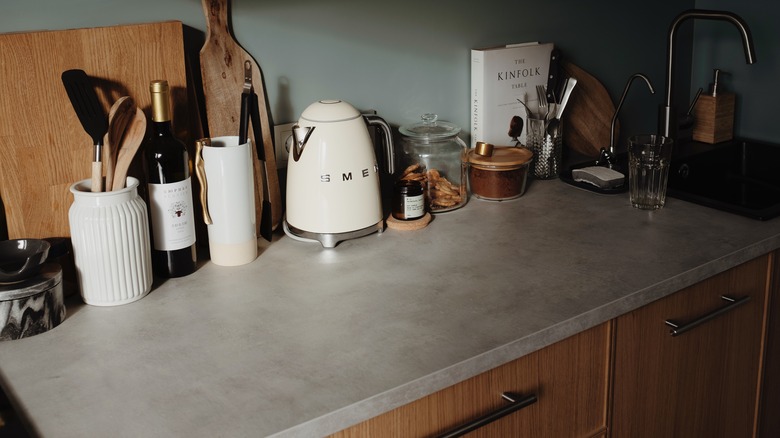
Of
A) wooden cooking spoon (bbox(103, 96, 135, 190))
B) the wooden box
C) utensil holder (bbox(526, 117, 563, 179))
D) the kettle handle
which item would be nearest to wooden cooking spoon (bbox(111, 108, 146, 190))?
wooden cooking spoon (bbox(103, 96, 135, 190))

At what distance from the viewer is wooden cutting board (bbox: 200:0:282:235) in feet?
4.96

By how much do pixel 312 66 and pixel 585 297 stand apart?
0.74 metres

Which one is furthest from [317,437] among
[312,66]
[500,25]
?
[500,25]

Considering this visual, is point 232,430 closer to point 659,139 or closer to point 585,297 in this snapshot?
point 585,297

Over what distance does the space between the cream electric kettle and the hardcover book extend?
0.42 meters

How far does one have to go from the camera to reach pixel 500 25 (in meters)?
1.96

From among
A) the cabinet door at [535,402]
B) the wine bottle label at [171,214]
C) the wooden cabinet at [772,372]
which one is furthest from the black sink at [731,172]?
the wine bottle label at [171,214]

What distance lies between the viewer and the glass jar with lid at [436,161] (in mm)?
1760

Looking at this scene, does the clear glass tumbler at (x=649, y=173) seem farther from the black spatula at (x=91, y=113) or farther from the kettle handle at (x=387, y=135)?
the black spatula at (x=91, y=113)

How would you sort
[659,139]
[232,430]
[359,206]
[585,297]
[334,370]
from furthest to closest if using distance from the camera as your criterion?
[659,139], [359,206], [585,297], [334,370], [232,430]

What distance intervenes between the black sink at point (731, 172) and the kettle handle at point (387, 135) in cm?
84

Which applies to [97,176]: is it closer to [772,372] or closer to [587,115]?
[587,115]

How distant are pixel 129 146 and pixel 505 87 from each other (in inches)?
36.8

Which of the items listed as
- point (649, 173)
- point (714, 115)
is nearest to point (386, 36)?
point (649, 173)
